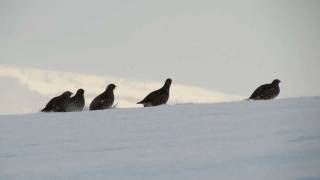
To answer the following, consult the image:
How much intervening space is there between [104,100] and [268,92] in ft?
10.6

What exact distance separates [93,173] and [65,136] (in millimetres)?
2658

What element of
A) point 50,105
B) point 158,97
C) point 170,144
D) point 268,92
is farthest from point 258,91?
point 170,144

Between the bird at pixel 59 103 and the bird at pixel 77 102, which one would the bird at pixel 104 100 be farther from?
the bird at pixel 59 103

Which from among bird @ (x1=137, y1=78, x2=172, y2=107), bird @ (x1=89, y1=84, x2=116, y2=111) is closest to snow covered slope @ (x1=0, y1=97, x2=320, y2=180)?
bird @ (x1=137, y1=78, x2=172, y2=107)

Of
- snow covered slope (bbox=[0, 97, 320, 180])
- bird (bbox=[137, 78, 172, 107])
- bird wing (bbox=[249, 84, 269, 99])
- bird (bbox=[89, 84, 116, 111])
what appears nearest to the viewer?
snow covered slope (bbox=[0, 97, 320, 180])

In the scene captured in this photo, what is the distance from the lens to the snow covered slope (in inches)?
233

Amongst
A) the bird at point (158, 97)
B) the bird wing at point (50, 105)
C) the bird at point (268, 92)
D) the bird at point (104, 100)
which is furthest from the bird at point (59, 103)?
the bird at point (268, 92)

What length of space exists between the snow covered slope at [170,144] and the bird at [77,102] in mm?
5999

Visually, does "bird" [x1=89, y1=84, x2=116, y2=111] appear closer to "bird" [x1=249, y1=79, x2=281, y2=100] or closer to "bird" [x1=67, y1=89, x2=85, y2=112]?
"bird" [x1=67, y1=89, x2=85, y2=112]

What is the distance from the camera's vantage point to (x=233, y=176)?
5484 millimetres

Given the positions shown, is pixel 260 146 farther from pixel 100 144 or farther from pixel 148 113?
pixel 148 113

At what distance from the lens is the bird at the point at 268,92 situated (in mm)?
17447

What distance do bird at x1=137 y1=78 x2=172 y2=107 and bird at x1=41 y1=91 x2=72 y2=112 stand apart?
4.92 ft

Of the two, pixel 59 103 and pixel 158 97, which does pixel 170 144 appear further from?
pixel 59 103
